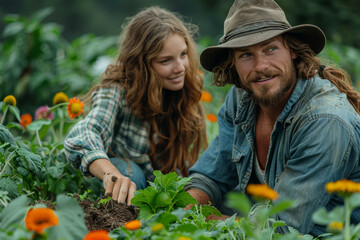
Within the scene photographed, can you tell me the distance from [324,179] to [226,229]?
1.66 feet

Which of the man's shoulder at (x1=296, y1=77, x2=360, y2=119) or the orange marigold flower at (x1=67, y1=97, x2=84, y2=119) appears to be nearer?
the man's shoulder at (x1=296, y1=77, x2=360, y2=119)

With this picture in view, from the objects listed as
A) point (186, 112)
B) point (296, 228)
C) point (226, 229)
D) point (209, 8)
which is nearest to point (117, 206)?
point (226, 229)

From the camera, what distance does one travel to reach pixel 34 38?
5117 mm

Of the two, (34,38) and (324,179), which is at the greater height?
(34,38)

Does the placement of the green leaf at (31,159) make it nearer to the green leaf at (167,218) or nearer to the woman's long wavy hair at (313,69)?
the green leaf at (167,218)

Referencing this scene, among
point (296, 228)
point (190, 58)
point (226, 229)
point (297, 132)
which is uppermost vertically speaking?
point (190, 58)

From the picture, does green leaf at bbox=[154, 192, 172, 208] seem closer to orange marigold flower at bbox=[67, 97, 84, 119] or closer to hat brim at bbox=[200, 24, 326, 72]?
hat brim at bbox=[200, 24, 326, 72]

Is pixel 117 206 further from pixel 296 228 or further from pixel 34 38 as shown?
pixel 34 38

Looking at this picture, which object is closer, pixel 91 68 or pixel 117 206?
pixel 117 206

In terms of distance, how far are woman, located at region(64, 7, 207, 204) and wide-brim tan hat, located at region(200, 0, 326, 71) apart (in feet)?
2.03

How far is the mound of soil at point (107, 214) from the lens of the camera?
1.92 metres

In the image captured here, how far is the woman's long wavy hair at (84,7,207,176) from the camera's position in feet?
10.2

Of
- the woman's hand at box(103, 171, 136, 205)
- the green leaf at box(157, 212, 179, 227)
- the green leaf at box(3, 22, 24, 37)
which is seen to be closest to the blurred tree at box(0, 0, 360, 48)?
the green leaf at box(3, 22, 24, 37)

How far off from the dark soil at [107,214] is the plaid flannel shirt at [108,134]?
1.71 feet
